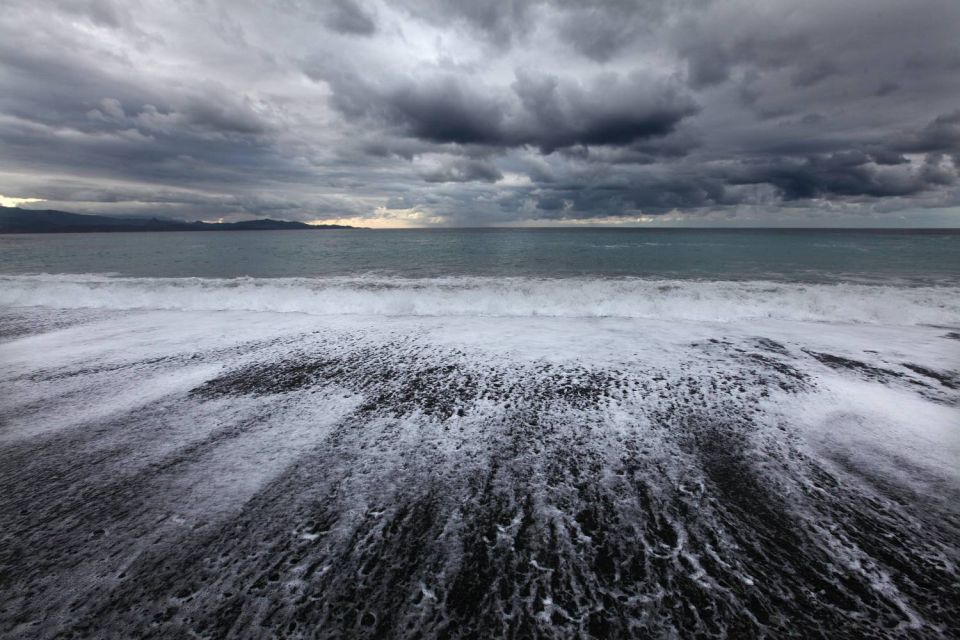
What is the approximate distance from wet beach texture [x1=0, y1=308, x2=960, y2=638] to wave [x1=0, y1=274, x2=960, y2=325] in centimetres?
499

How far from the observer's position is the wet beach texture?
2887 millimetres

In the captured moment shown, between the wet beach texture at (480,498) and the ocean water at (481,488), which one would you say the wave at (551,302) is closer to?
the ocean water at (481,488)

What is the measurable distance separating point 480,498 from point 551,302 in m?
10.6

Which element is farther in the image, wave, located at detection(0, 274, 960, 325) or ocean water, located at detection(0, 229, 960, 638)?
wave, located at detection(0, 274, 960, 325)

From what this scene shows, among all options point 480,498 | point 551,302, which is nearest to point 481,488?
point 480,498

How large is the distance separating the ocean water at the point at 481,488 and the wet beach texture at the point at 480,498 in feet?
0.09

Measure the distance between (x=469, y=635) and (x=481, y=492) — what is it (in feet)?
5.07

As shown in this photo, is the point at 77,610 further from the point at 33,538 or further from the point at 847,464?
the point at 847,464

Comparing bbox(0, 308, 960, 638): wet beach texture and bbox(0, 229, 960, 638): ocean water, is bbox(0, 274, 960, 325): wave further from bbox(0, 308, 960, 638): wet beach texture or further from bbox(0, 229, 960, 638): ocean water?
bbox(0, 308, 960, 638): wet beach texture

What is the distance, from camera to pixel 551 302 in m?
14.1

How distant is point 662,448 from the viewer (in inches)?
199

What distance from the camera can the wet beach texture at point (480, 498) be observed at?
2887mm

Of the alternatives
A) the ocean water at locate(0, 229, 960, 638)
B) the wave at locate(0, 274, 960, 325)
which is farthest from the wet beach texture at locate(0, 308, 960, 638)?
the wave at locate(0, 274, 960, 325)

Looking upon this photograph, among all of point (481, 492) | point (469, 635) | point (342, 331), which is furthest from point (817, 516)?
point (342, 331)
